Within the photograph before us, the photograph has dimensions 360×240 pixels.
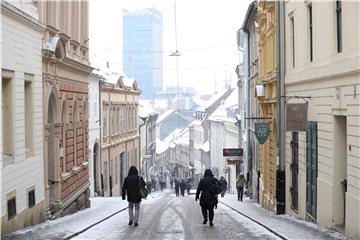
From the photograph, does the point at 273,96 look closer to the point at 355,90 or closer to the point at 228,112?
the point at 355,90

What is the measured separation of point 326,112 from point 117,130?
30.4 m

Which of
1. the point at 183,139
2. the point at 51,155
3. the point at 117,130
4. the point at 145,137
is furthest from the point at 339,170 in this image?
the point at 183,139

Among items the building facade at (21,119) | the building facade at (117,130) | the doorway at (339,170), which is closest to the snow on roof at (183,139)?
the building facade at (117,130)

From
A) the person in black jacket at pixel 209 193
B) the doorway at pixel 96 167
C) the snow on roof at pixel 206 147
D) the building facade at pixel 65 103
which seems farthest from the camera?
the snow on roof at pixel 206 147

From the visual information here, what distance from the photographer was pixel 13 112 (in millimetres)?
13844

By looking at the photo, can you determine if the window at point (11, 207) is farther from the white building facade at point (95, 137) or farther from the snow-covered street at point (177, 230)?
the white building facade at point (95, 137)

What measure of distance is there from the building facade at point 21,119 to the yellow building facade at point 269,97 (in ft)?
27.6

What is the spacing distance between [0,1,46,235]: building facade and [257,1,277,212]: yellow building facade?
8399 mm

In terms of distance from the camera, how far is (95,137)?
35.4 metres

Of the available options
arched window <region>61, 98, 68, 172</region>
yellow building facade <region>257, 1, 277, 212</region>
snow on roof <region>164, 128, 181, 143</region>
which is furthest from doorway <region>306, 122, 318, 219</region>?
snow on roof <region>164, 128, 181, 143</region>

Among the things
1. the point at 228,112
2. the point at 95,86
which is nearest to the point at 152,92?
the point at 228,112

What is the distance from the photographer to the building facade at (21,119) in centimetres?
1315

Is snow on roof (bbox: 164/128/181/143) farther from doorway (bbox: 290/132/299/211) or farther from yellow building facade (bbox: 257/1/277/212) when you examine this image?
doorway (bbox: 290/132/299/211)

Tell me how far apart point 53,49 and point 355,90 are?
9239mm
